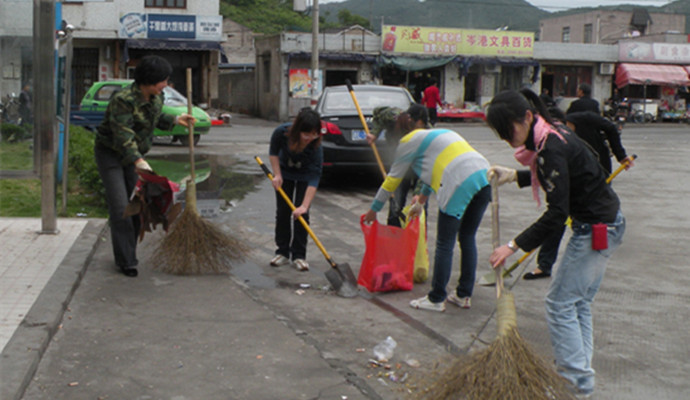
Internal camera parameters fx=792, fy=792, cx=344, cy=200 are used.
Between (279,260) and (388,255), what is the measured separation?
1219 millimetres

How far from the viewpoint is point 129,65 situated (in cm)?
3147

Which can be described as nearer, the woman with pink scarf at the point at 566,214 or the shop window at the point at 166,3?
the woman with pink scarf at the point at 566,214

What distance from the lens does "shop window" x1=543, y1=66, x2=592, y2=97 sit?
39375 millimetres

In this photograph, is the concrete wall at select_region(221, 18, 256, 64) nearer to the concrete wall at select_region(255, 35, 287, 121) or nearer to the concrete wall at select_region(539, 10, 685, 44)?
the concrete wall at select_region(255, 35, 287, 121)

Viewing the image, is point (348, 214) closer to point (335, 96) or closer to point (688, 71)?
point (335, 96)

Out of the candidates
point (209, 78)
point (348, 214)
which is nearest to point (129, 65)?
point (209, 78)

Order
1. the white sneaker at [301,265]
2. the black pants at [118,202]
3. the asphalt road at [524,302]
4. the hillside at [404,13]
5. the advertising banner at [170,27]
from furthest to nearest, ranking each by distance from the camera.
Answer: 1. the hillside at [404,13]
2. the advertising banner at [170,27]
3. the white sneaker at [301,265]
4. the black pants at [118,202]
5. the asphalt road at [524,302]

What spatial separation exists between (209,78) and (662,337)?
29323mm

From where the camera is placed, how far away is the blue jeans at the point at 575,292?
3924mm

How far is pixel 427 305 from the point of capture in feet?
18.6

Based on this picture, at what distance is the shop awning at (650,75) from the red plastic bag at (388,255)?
35.9 m

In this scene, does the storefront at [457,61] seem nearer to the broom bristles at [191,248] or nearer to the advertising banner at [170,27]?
the advertising banner at [170,27]

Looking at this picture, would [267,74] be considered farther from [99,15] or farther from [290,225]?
[290,225]

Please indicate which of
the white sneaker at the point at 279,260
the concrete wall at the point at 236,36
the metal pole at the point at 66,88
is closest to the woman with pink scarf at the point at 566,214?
the white sneaker at the point at 279,260
